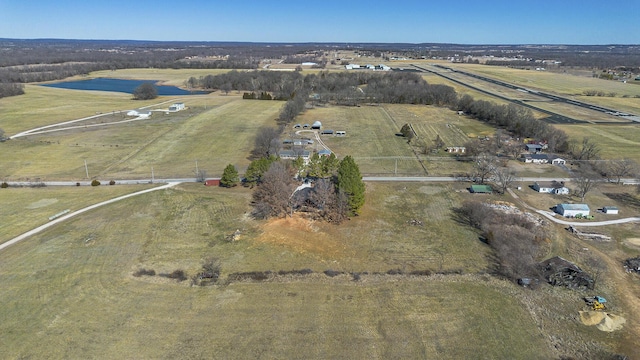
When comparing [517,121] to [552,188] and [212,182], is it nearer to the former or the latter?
[552,188]

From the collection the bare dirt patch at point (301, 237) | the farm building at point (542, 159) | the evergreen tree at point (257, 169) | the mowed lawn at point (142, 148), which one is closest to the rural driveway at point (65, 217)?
the mowed lawn at point (142, 148)

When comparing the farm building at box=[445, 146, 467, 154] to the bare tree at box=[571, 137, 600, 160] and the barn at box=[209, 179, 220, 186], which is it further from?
the barn at box=[209, 179, 220, 186]

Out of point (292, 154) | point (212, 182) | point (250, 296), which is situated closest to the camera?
point (250, 296)

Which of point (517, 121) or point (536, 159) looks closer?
point (536, 159)

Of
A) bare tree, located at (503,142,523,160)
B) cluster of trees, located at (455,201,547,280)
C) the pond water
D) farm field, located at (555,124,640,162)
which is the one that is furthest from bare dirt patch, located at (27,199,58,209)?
the pond water

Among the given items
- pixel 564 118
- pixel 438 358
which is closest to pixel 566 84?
pixel 564 118

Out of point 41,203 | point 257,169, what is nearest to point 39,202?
point 41,203

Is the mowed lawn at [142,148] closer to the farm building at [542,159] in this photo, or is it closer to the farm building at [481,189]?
the farm building at [481,189]
